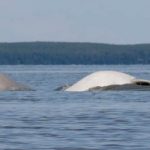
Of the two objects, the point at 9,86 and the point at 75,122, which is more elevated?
the point at 9,86

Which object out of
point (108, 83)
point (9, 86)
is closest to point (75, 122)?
point (108, 83)

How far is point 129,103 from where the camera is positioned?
45.2 m

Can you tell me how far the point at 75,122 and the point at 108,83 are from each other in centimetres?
2349

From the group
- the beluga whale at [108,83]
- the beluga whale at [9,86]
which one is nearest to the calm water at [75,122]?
the beluga whale at [108,83]

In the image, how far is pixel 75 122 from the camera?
117 ft

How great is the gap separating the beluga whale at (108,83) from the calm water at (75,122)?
19.2 feet

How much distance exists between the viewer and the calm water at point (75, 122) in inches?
1162

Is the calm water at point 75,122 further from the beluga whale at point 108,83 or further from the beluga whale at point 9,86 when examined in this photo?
the beluga whale at point 9,86

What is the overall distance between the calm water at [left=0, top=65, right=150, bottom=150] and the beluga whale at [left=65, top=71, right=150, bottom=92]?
19.2 feet

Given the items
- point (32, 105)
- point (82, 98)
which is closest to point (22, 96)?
point (82, 98)

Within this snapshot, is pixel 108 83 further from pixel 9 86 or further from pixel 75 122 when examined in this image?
pixel 75 122

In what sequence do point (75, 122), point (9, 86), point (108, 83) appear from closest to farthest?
point (75, 122), point (108, 83), point (9, 86)

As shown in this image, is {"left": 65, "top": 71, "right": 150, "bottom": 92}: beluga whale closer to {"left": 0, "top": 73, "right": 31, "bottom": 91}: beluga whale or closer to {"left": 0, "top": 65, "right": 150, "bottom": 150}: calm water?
{"left": 0, "top": 73, "right": 31, "bottom": 91}: beluga whale

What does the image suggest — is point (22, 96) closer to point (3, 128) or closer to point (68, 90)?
point (68, 90)
